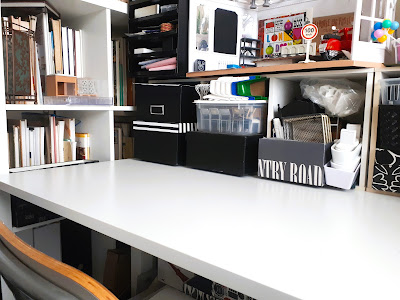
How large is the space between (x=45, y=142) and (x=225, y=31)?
0.95 m

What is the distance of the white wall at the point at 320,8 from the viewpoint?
132 cm

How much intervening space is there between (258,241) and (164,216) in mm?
242

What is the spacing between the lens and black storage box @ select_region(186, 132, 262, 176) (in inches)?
47.9

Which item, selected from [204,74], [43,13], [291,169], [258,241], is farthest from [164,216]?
[43,13]

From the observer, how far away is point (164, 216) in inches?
30.8

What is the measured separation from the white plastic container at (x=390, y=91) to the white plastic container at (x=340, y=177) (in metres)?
0.22

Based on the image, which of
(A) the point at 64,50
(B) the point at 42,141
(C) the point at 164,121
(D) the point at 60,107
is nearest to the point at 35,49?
(A) the point at 64,50

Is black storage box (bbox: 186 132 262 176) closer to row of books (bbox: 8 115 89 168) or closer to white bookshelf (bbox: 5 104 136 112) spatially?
white bookshelf (bbox: 5 104 136 112)

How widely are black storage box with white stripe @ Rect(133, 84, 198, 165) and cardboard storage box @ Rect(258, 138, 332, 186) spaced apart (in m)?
0.39

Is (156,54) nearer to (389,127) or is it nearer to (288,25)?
(288,25)

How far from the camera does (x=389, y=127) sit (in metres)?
0.97

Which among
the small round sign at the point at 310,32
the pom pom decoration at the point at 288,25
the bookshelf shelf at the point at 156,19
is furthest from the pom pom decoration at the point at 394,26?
the bookshelf shelf at the point at 156,19

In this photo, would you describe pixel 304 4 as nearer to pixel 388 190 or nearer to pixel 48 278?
pixel 388 190

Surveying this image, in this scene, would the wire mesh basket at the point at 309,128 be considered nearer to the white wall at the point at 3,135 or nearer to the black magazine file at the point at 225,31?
the black magazine file at the point at 225,31
